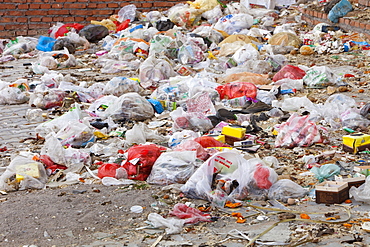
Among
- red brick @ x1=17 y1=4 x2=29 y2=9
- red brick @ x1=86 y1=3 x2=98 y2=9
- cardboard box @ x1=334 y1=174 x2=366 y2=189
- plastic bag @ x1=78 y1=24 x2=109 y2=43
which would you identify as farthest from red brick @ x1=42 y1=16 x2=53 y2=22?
cardboard box @ x1=334 y1=174 x2=366 y2=189

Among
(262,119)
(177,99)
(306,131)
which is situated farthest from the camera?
(177,99)

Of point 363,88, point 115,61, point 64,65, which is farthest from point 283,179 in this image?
point 64,65

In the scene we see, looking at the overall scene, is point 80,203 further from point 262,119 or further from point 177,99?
point 177,99

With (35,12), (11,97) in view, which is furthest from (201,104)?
(35,12)

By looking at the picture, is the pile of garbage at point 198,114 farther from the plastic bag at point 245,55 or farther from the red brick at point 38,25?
the red brick at point 38,25

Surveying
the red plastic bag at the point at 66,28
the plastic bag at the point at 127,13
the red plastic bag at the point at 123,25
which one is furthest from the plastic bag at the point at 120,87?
the plastic bag at the point at 127,13

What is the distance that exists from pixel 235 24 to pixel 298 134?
564 cm

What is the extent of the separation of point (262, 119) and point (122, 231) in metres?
2.55

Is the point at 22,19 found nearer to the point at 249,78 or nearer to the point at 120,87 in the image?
the point at 120,87

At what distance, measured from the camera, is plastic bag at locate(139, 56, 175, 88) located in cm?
672

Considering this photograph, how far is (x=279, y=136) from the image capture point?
4387 mm

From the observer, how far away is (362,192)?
3068mm

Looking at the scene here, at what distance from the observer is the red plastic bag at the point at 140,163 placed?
373 centimetres

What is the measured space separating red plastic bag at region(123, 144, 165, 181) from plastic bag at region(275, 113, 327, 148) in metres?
1.13
